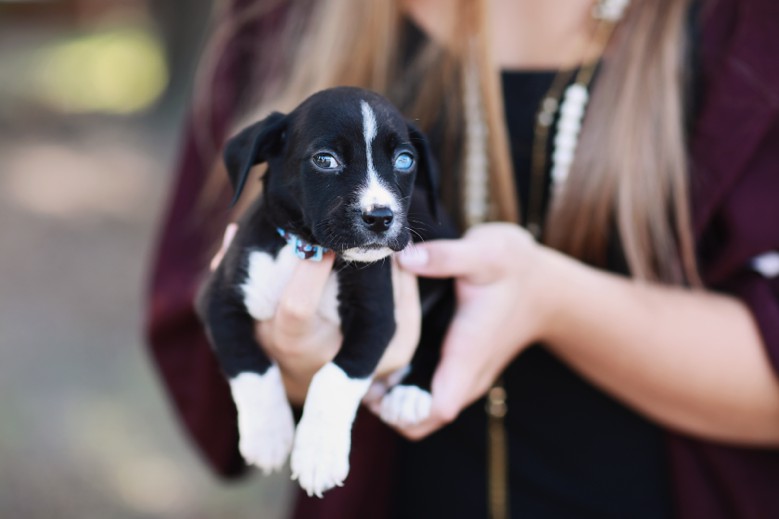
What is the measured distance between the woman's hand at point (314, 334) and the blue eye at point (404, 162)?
0.32m

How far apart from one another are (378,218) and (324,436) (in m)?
0.44

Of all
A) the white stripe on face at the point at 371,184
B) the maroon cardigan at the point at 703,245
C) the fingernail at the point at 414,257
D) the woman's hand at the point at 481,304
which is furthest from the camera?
the maroon cardigan at the point at 703,245

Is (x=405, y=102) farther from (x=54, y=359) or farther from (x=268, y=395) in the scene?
(x=54, y=359)

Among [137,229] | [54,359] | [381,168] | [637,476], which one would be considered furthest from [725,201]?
[137,229]

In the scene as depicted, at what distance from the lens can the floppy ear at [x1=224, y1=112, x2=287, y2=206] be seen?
1.45 meters

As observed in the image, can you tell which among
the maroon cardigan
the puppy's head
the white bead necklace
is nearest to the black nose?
the puppy's head

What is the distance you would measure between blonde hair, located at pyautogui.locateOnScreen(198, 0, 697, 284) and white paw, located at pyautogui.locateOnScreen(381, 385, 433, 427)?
2.65ft

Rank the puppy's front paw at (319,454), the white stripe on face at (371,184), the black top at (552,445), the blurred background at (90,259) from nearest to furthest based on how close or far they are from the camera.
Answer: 1. the white stripe on face at (371,184)
2. the puppy's front paw at (319,454)
3. the black top at (552,445)
4. the blurred background at (90,259)

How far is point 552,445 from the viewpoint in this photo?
285 cm

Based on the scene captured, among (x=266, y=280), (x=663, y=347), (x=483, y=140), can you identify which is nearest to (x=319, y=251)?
(x=266, y=280)

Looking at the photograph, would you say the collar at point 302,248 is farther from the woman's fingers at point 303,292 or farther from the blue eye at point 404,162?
the blue eye at point 404,162

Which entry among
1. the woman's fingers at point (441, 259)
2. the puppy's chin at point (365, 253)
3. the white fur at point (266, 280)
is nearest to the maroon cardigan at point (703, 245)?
the woman's fingers at point (441, 259)

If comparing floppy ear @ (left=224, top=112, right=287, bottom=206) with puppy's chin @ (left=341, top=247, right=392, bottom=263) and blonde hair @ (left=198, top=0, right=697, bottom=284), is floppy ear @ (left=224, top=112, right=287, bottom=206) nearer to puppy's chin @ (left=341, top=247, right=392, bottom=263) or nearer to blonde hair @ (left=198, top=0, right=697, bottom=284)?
puppy's chin @ (left=341, top=247, right=392, bottom=263)

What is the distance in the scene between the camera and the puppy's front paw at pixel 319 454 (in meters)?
1.50
